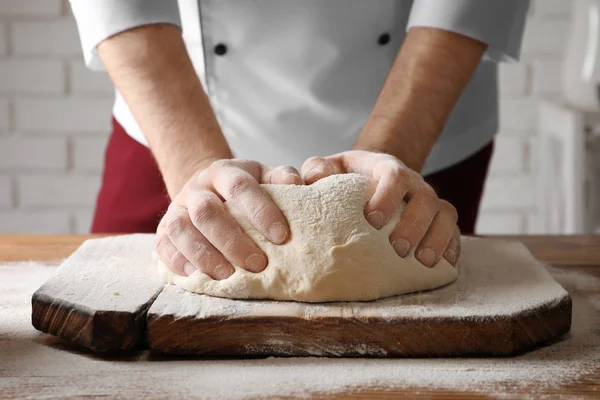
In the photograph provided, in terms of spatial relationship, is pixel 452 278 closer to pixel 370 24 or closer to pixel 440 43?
pixel 440 43

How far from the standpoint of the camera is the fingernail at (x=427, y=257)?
2.56ft

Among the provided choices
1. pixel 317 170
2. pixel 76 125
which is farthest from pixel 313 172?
pixel 76 125

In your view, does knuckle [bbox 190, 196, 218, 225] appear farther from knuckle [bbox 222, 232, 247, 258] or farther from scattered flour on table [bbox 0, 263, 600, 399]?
scattered flour on table [bbox 0, 263, 600, 399]

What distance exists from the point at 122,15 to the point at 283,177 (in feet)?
1.12

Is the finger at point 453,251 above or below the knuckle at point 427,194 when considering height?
below

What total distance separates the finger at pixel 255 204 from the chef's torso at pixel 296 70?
1.38 feet

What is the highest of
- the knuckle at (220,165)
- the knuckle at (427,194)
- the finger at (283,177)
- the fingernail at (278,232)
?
the knuckle at (220,165)

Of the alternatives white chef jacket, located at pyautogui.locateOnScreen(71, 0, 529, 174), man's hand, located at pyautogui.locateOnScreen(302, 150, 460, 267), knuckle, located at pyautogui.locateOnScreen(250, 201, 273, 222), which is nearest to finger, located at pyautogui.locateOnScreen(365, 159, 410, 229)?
man's hand, located at pyautogui.locateOnScreen(302, 150, 460, 267)

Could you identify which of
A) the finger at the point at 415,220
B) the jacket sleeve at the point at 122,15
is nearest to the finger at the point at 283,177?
the finger at the point at 415,220

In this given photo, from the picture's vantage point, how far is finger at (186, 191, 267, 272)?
75 cm

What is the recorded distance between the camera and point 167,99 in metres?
0.94

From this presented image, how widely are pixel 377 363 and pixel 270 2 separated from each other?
0.65 metres

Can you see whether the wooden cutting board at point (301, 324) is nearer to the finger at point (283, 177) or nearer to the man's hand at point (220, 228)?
the man's hand at point (220, 228)

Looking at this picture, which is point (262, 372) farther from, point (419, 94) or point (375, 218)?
point (419, 94)
